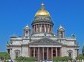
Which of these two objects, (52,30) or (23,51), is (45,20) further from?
(23,51)

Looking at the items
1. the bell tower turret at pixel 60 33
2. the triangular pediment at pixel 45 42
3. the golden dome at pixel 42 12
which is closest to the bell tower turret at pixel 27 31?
the triangular pediment at pixel 45 42

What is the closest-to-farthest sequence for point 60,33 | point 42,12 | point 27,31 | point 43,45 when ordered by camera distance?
point 43,45, point 27,31, point 60,33, point 42,12

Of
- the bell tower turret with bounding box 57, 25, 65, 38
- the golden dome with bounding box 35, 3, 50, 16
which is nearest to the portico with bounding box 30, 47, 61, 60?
the bell tower turret with bounding box 57, 25, 65, 38

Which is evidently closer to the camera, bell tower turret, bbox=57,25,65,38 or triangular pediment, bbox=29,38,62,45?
triangular pediment, bbox=29,38,62,45

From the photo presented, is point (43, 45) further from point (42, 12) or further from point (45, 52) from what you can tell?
point (42, 12)

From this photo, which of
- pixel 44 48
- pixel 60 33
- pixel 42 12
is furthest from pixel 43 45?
pixel 42 12

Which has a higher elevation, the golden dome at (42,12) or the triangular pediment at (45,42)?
the golden dome at (42,12)

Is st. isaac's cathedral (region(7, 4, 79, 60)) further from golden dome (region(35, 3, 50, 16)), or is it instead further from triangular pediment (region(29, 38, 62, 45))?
golden dome (region(35, 3, 50, 16))

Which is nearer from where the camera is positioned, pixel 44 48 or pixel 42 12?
pixel 44 48

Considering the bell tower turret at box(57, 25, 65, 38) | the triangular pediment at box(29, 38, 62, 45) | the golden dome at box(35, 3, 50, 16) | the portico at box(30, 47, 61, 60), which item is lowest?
the portico at box(30, 47, 61, 60)

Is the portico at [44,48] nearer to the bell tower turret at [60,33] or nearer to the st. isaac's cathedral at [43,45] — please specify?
the st. isaac's cathedral at [43,45]

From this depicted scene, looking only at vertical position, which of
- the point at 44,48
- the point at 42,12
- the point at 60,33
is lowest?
the point at 44,48

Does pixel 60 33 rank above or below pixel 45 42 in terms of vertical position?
above

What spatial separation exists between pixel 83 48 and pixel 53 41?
909cm
